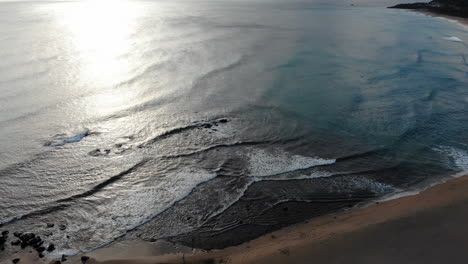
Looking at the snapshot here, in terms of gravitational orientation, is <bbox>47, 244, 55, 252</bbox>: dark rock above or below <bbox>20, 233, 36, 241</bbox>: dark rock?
below

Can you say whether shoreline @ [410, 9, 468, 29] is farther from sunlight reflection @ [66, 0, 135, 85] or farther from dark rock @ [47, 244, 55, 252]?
dark rock @ [47, 244, 55, 252]

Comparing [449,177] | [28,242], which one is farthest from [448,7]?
[28,242]

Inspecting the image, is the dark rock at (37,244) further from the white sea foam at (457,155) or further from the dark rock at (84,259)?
the white sea foam at (457,155)

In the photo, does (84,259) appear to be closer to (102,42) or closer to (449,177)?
(449,177)

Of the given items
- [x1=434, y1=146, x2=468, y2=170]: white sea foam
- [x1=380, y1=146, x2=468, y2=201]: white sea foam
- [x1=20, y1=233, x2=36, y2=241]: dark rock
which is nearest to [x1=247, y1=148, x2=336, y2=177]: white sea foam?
[x1=380, y1=146, x2=468, y2=201]: white sea foam

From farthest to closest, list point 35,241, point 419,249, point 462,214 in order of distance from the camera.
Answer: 1. point 462,214
2. point 35,241
3. point 419,249

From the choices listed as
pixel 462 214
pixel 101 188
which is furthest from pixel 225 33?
pixel 462 214

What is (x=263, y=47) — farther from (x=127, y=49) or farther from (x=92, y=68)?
(x=92, y=68)
